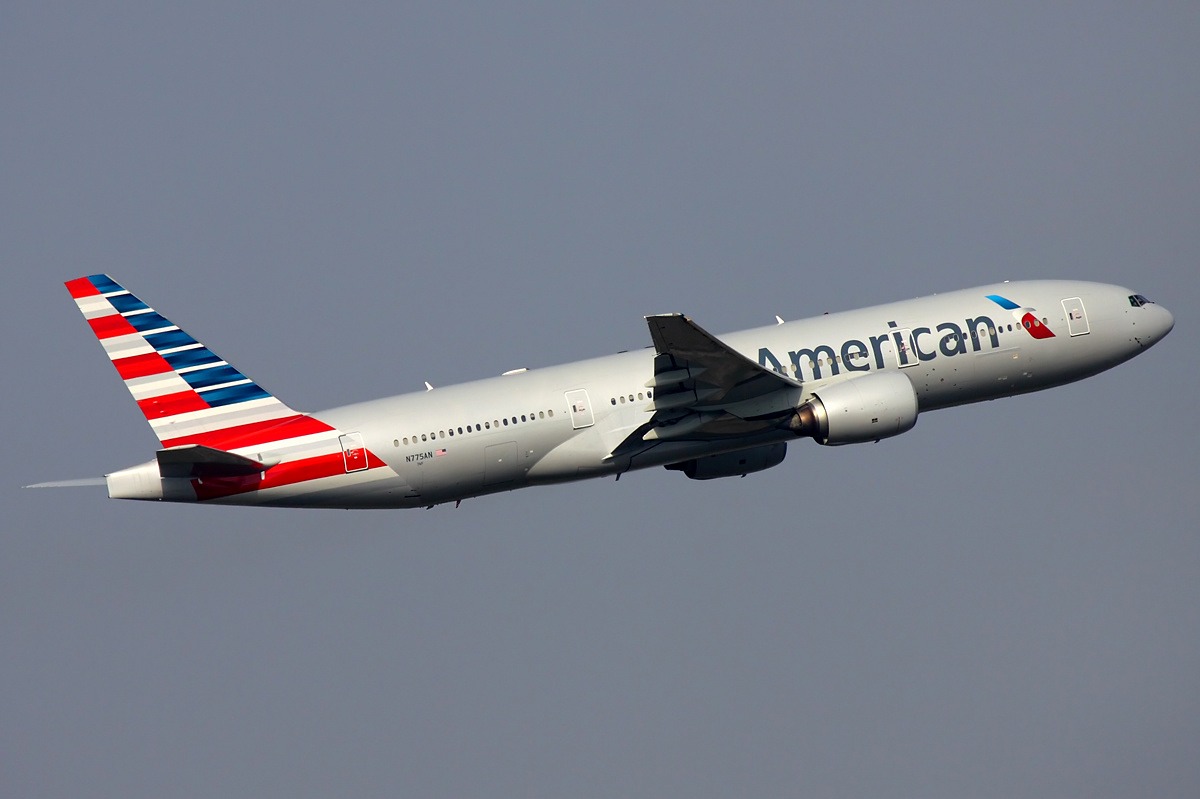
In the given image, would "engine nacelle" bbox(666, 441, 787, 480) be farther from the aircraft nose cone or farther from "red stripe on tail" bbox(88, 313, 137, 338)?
"red stripe on tail" bbox(88, 313, 137, 338)

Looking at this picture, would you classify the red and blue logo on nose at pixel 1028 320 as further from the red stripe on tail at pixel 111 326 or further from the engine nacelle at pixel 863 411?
the red stripe on tail at pixel 111 326

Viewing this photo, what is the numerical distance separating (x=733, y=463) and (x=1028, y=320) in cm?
1222

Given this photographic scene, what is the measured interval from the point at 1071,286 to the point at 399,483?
1059 inches

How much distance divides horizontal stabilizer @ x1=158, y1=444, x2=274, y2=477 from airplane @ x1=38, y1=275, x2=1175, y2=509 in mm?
61

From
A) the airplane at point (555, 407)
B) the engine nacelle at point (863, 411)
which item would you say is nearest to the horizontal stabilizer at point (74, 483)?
the airplane at point (555, 407)

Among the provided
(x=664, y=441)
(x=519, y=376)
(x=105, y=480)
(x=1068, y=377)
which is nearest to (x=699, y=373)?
(x=664, y=441)

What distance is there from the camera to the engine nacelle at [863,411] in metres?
49.9

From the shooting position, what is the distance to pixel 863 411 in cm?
4984

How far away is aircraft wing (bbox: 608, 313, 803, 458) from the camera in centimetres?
4861

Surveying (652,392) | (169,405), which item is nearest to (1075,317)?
(652,392)

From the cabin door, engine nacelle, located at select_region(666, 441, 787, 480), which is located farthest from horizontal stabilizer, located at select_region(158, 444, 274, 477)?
the cabin door

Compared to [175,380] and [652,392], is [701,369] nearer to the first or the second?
[652,392]

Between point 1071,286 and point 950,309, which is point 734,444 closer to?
point 950,309

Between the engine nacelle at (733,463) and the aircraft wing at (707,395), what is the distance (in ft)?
12.0
